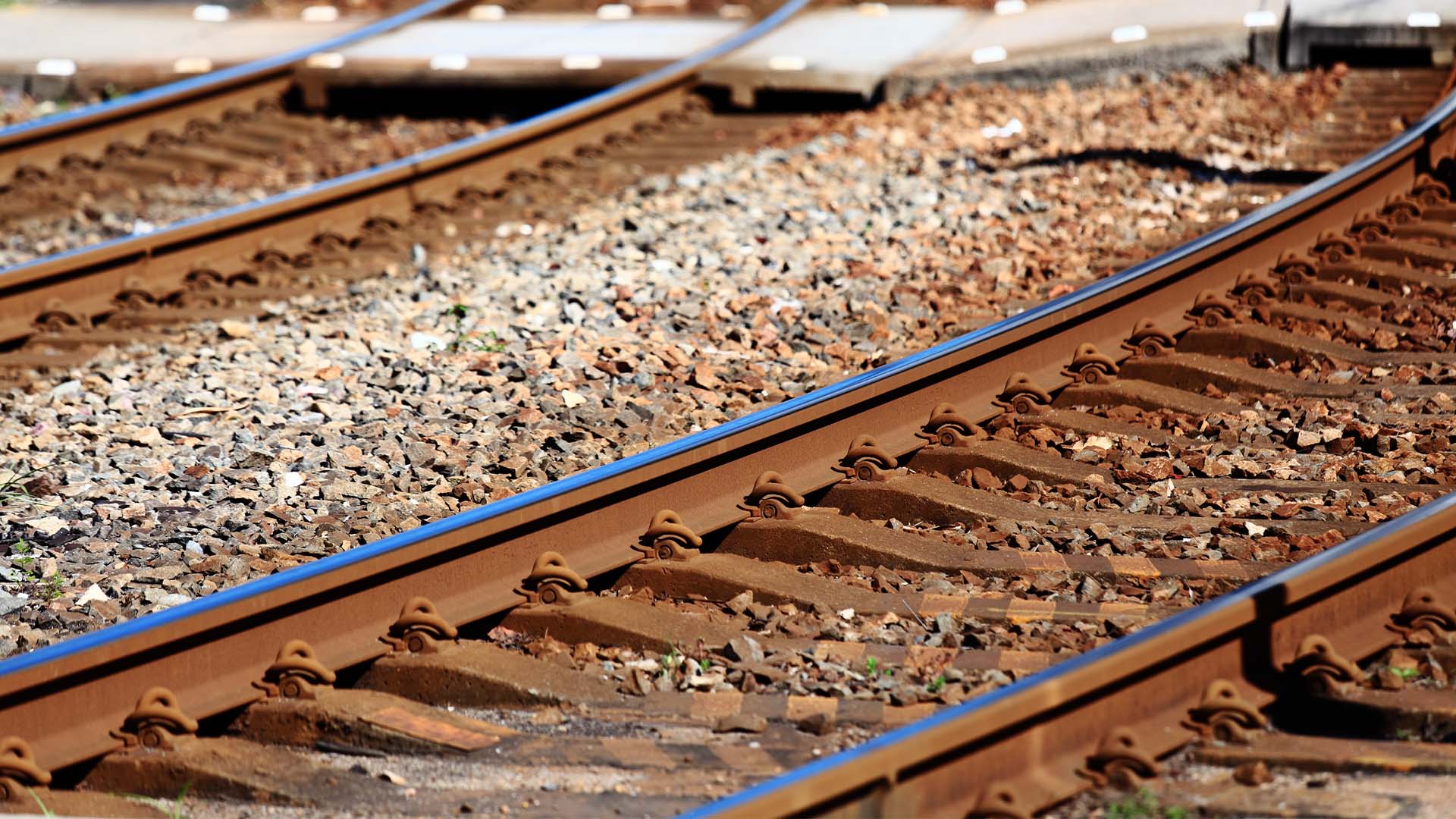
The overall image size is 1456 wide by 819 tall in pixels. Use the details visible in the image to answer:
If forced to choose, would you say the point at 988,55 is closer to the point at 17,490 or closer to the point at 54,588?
the point at 17,490

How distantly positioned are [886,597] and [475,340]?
2771mm

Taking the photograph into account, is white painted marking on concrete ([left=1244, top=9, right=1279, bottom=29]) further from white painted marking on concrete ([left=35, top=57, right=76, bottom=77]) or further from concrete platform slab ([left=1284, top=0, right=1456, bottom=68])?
white painted marking on concrete ([left=35, top=57, right=76, bottom=77])

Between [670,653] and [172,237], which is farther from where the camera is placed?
[172,237]

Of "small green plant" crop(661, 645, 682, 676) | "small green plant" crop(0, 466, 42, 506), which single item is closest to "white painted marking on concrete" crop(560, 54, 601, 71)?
"small green plant" crop(0, 466, 42, 506)

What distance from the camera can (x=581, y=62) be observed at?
1098cm

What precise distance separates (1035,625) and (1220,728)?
622 mm

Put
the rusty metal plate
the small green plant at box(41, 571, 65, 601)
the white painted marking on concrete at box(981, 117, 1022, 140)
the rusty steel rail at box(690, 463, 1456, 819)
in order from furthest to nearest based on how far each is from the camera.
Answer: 1. the white painted marking on concrete at box(981, 117, 1022, 140)
2. the small green plant at box(41, 571, 65, 601)
3. the rusty metal plate
4. the rusty steel rail at box(690, 463, 1456, 819)

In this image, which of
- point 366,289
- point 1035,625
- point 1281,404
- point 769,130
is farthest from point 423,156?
point 1035,625

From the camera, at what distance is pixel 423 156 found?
8727 millimetres

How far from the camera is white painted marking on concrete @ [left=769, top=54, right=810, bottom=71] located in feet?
33.6

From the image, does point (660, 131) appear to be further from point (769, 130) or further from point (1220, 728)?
point (1220, 728)

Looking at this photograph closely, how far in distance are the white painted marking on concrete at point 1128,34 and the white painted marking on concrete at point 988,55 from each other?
69 cm

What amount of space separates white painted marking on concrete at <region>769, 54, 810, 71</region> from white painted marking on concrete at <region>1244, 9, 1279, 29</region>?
8.78 feet

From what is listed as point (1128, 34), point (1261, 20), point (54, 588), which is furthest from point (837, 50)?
point (54, 588)
